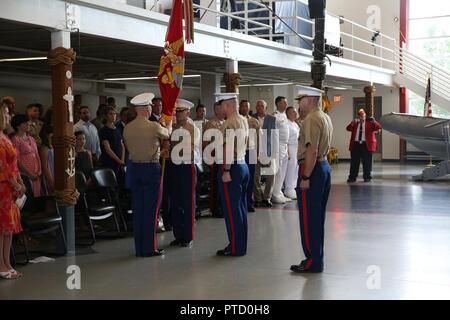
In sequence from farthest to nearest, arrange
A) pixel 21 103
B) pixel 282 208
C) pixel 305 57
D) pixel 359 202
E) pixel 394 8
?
1. pixel 394 8
2. pixel 21 103
3. pixel 305 57
4. pixel 359 202
5. pixel 282 208

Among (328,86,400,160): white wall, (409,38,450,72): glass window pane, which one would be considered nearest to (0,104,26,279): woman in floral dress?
(328,86,400,160): white wall

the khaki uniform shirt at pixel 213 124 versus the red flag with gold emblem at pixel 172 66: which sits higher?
the red flag with gold emblem at pixel 172 66

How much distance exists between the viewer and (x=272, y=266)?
6078 millimetres

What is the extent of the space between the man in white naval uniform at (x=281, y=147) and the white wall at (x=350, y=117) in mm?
12344

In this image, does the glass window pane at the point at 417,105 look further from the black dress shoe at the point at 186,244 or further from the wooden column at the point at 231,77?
the black dress shoe at the point at 186,244

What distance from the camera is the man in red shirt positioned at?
14.7 meters

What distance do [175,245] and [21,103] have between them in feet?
27.5

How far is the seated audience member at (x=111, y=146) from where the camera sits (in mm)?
8734

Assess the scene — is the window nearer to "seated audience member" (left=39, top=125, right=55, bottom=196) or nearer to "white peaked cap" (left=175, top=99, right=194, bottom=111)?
"white peaked cap" (left=175, top=99, right=194, bottom=111)

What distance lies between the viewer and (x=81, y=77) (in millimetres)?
15258

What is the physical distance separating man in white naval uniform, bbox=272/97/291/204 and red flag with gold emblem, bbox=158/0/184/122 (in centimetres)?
354

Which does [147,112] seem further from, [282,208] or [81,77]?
[81,77]

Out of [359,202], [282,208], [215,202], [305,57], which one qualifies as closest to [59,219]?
[215,202]

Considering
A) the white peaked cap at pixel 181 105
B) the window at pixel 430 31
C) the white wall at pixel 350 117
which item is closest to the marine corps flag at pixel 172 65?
the white peaked cap at pixel 181 105
